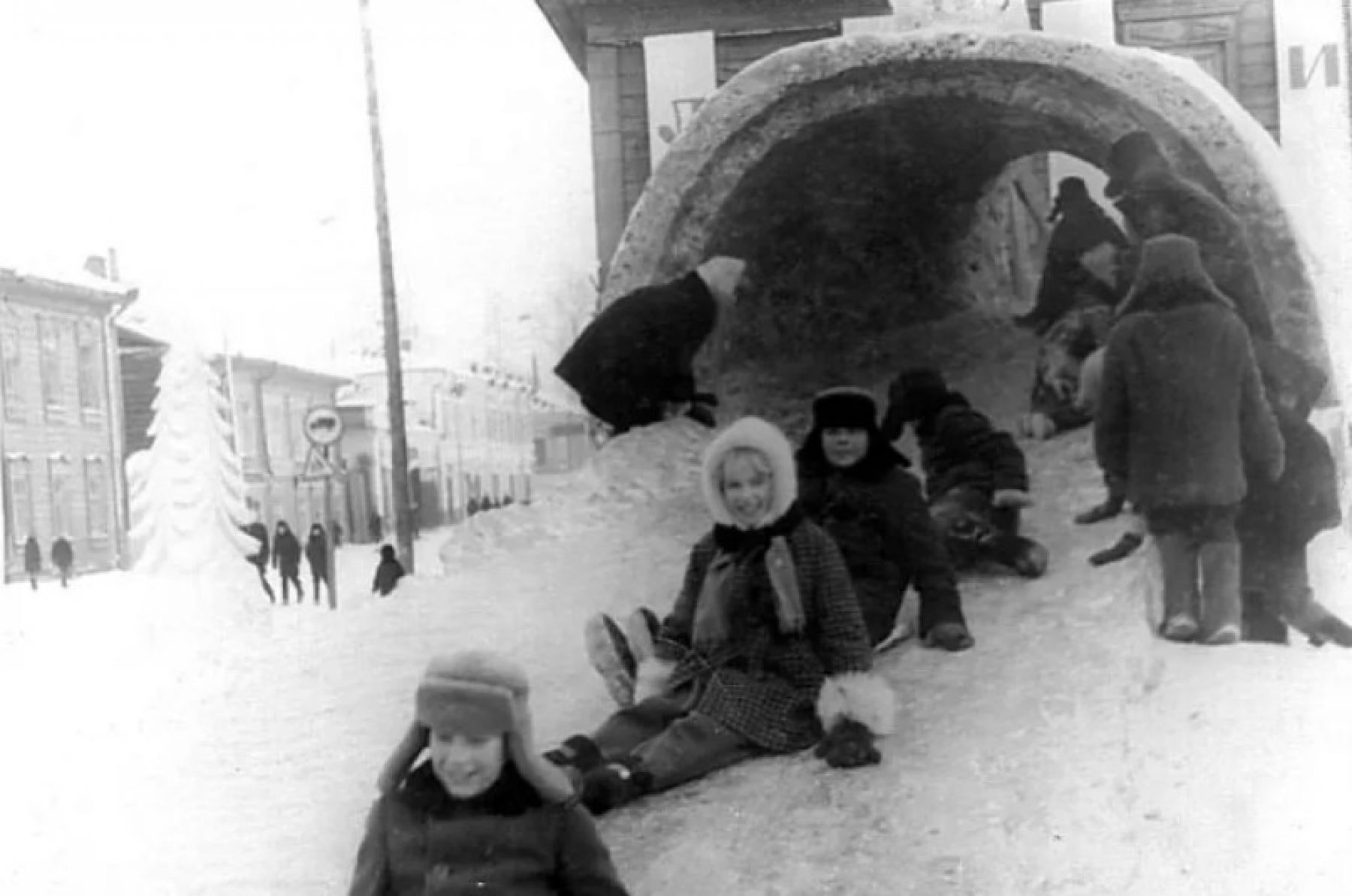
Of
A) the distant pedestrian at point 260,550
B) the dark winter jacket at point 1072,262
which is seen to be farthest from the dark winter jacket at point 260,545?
the dark winter jacket at point 1072,262

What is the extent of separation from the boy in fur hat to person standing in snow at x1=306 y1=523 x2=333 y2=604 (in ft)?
1.00

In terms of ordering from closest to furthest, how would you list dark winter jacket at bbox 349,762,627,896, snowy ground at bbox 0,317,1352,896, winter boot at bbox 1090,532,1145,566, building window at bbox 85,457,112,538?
dark winter jacket at bbox 349,762,627,896 < snowy ground at bbox 0,317,1352,896 < building window at bbox 85,457,112,538 < winter boot at bbox 1090,532,1145,566

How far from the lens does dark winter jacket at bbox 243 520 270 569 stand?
5.07ft

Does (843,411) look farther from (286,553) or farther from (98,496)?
(98,496)

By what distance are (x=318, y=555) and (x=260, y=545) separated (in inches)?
2.3

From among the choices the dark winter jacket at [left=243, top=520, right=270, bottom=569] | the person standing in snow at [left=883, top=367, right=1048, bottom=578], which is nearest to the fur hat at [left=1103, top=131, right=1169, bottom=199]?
the person standing in snow at [left=883, top=367, right=1048, bottom=578]

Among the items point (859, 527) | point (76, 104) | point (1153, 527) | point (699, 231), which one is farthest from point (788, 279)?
point (76, 104)

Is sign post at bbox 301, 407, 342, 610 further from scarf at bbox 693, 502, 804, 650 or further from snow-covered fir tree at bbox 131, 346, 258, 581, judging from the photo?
scarf at bbox 693, 502, 804, 650

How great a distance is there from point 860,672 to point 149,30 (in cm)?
99

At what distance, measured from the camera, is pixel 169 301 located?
1.58 metres

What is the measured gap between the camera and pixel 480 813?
50.1 inches

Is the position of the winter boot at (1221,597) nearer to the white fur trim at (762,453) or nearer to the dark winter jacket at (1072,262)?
the dark winter jacket at (1072,262)

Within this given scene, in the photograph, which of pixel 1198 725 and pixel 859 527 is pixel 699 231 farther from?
pixel 1198 725

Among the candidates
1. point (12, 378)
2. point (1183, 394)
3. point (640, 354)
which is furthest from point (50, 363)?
point (1183, 394)
